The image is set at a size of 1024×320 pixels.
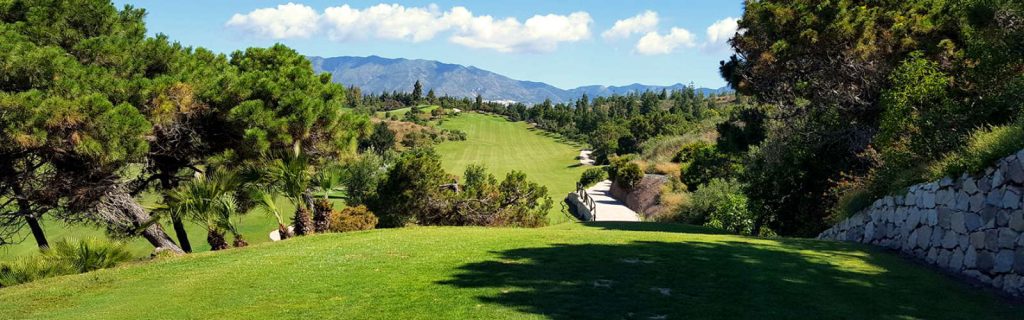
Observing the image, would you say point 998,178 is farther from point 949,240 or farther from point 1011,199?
point 949,240

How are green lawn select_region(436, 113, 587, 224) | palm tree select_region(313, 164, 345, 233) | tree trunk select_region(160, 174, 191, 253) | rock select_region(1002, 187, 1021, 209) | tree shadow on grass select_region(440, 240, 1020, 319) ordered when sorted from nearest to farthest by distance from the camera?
tree shadow on grass select_region(440, 240, 1020, 319) → rock select_region(1002, 187, 1021, 209) → palm tree select_region(313, 164, 345, 233) → tree trunk select_region(160, 174, 191, 253) → green lawn select_region(436, 113, 587, 224)

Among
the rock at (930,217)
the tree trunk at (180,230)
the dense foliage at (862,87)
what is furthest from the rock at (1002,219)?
the tree trunk at (180,230)

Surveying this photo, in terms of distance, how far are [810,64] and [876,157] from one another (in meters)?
4.57

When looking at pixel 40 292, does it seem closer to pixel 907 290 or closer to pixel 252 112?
pixel 252 112

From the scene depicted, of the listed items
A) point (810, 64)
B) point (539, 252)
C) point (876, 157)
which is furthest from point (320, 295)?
point (810, 64)

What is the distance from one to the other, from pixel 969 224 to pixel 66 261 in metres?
16.7

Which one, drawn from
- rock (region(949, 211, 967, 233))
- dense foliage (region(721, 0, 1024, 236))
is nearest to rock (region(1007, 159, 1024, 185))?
rock (region(949, 211, 967, 233))

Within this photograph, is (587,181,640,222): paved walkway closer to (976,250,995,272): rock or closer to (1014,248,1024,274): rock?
(976,250,995,272): rock

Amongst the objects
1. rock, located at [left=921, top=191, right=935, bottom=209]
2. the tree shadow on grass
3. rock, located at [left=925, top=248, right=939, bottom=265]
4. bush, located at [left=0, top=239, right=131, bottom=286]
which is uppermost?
rock, located at [left=921, top=191, right=935, bottom=209]

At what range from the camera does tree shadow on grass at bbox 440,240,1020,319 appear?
7.57 metres

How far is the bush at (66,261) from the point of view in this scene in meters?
12.8

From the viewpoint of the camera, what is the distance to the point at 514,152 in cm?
12044

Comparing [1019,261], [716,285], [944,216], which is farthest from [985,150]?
[716,285]

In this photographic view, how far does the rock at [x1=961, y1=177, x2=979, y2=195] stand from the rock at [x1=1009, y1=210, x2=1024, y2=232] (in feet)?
3.27
